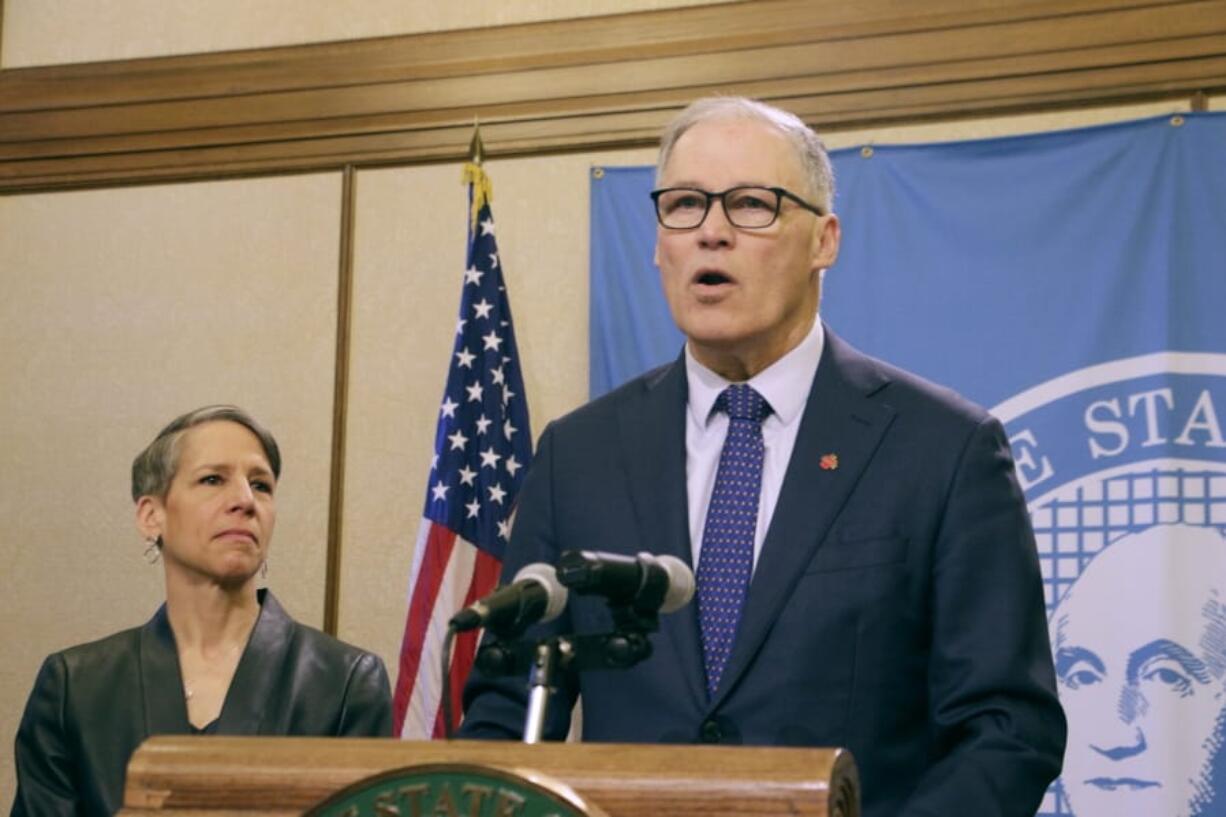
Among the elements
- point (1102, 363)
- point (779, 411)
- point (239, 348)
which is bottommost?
point (779, 411)

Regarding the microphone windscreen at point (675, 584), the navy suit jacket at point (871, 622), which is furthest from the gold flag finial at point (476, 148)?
the microphone windscreen at point (675, 584)

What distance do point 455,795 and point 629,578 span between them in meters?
0.27

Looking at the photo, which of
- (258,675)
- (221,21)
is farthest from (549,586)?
(221,21)

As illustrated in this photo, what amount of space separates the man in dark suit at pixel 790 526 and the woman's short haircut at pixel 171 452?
1.24 m

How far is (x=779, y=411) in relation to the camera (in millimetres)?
2324

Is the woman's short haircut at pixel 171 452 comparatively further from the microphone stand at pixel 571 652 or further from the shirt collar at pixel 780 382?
the microphone stand at pixel 571 652

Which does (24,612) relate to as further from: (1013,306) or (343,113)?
(1013,306)

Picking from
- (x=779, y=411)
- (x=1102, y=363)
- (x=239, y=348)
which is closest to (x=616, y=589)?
(x=779, y=411)

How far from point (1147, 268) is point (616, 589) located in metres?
3.17

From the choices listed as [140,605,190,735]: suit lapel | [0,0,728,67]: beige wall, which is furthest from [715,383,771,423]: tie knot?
[0,0,728,67]: beige wall

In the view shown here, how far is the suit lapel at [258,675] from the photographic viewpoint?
3.20 metres

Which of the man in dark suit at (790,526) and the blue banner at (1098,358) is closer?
the man in dark suit at (790,526)

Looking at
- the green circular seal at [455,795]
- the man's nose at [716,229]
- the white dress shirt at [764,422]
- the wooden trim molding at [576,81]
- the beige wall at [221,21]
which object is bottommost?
the green circular seal at [455,795]

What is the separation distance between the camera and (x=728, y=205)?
2.33 meters
